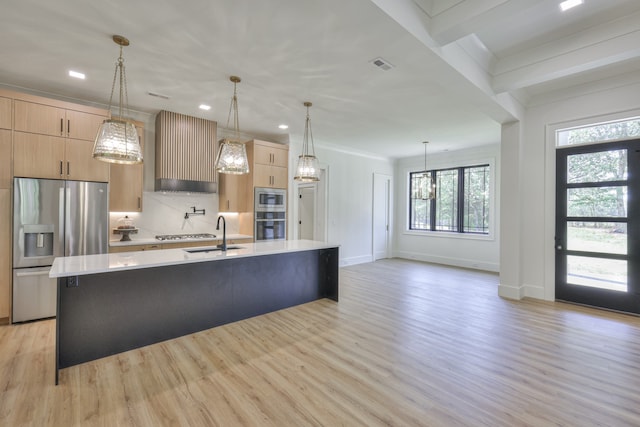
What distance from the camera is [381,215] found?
818cm

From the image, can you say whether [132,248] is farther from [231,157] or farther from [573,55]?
[573,55]

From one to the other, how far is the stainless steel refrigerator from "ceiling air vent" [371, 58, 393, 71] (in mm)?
3859

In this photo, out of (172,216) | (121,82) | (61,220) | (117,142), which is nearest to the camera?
(117,142)

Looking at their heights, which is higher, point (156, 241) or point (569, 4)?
point (569, 4)

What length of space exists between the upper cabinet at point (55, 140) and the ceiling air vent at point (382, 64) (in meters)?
3.65

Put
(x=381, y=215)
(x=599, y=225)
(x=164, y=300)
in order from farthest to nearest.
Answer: (x=381, y=215) → (x=599, y=225) → (x=164, y=300)

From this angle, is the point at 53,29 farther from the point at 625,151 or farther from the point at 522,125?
the point at 625,151

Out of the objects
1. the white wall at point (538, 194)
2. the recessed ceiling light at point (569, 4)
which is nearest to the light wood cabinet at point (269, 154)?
the white wall at point (538, 194)

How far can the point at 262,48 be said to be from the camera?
2.80 m

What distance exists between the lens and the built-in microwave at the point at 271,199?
5416mm

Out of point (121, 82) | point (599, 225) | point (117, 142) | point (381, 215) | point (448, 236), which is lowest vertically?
point (448, 236)

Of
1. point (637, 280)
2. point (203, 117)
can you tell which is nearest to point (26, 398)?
point (203, 117)

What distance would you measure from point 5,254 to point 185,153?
97.4 inches

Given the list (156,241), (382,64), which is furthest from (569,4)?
(156,241)
